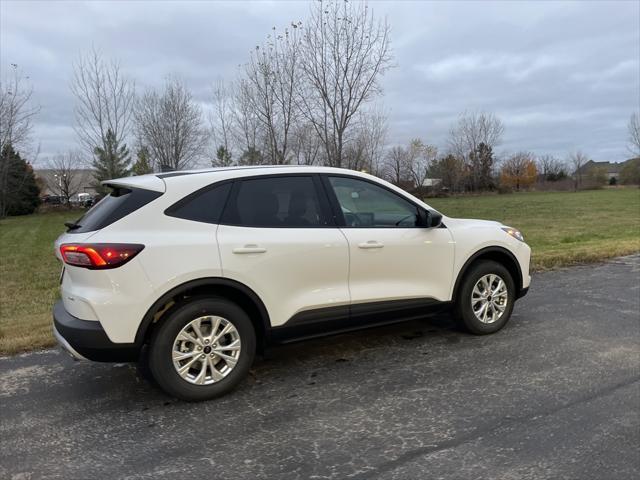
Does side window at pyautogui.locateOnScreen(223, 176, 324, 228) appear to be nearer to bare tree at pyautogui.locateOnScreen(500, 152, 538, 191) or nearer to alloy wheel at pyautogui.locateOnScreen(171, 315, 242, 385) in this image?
alloy wheel at pyautogui.locateOnScreen(171, 315, 242, 385)

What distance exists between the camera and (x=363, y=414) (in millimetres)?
3609

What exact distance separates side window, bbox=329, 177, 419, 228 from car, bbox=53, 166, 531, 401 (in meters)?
0.01

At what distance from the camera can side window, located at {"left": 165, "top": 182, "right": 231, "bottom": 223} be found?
3875 mm

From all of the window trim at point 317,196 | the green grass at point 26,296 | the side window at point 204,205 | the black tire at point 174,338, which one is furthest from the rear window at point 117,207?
the green grass at point 26,296

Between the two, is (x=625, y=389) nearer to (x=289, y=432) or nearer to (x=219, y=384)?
(x=289, y=432)

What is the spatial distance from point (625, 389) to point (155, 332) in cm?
345

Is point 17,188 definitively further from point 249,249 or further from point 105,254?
point 249,249

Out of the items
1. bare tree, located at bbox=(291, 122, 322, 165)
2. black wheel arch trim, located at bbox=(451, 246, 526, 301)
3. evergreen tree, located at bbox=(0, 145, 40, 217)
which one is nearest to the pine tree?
bare tree, located at bbox=(291, 122, 322, 165)

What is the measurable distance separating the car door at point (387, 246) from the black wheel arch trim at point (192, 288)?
0.80 m

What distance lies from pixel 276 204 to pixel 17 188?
153 ft

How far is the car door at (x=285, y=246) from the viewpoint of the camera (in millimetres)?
3969

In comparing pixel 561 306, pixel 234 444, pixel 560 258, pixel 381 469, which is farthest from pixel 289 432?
pixel 560 258

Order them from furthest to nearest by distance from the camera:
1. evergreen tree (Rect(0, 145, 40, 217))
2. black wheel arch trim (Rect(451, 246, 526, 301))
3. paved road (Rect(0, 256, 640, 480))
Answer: evergreen tree (Rect(0, 145, 40, 217))
black wheel arch trim (Rect(451, 246, 526, 301))
paved road (Rect(0, 256, 640, 480))

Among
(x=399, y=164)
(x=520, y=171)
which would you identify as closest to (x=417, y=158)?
(x=399, y=164)
